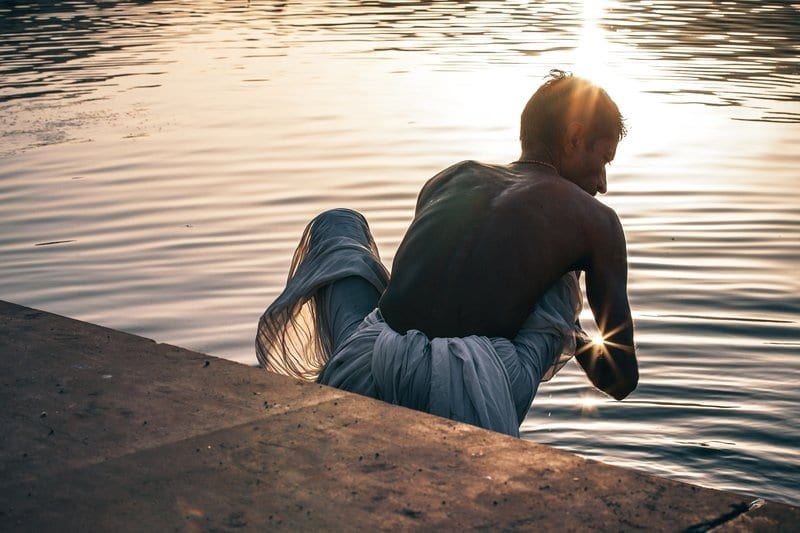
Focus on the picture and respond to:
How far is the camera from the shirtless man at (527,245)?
12.9 feet

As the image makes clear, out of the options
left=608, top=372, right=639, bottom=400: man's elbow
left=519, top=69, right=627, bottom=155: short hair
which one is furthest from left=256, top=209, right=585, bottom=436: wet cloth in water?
left=519, top=69, right=627, bottom=155: short hair

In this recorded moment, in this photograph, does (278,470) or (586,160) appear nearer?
(278,470)

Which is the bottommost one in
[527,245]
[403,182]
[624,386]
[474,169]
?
[403,182]

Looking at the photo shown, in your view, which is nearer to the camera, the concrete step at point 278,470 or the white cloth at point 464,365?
the concrete step at point 278,470

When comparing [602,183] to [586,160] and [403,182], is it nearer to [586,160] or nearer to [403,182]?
[586,160]

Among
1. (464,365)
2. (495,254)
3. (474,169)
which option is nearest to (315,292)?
(474,169)

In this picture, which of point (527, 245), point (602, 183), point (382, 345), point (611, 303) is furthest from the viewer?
point (602, 183)

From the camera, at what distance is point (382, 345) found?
3.83m

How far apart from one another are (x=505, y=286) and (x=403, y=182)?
21.2 ft

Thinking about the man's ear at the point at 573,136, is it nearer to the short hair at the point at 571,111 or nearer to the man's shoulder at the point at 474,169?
the short hair at the point at 571,111

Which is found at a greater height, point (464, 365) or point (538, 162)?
point (538, 162)

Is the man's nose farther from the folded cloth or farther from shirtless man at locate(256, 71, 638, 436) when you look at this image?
the folded cloth

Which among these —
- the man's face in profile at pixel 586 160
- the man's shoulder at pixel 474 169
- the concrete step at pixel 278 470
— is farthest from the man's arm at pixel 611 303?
the concrete step at pixel 278 470

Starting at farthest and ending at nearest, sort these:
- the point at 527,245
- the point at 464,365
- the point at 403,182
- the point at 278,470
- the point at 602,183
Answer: the point at 403,182
the point at 602,183
the point at 527,245
the point at 464,365
the point at 278,470
